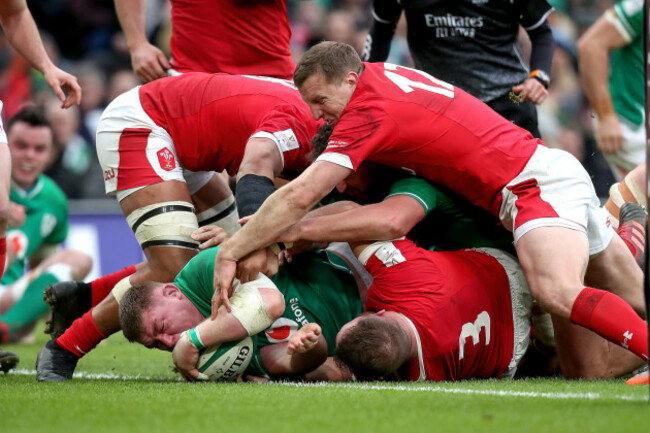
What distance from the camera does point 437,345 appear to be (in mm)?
4312

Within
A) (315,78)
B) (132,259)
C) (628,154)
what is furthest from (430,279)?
(132,259)

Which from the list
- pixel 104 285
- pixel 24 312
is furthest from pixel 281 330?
pixel 24 312

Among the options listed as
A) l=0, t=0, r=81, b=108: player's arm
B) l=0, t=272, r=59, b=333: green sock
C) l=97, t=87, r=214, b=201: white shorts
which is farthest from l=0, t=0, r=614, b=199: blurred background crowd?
l=97, t=87, r=214, b=201: white shorts

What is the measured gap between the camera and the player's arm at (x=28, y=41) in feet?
17.3

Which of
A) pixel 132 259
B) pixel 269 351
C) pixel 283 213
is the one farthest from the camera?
pixel 132 259

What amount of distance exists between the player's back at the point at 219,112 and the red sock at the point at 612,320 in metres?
1.63

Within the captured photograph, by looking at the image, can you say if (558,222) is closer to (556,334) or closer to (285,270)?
(556,334)

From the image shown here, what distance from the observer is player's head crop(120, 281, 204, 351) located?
14.1 feet

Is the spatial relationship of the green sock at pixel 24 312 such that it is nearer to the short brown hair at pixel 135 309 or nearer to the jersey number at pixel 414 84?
the short brown hair at pixel 135 309

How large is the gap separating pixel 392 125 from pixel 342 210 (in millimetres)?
475

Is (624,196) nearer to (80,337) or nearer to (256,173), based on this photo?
(256,173)

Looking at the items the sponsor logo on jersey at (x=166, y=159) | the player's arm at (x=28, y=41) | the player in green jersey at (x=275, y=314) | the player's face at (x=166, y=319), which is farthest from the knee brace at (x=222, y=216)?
the player's face at (x=166, y=319)

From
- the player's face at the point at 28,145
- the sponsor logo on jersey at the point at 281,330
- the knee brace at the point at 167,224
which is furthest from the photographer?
the player's face at the point at 28,145

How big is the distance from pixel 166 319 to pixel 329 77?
4.21 feet
